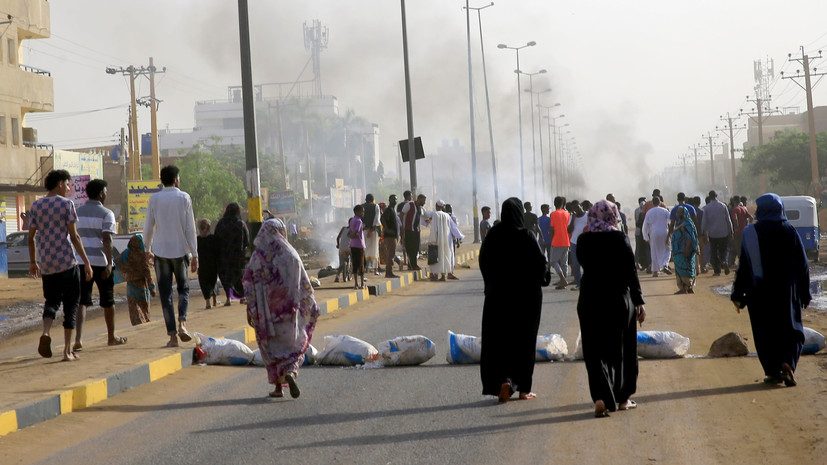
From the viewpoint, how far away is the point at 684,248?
55.4 feet

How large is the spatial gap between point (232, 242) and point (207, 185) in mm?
55797

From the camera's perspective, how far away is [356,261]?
63.5 feet

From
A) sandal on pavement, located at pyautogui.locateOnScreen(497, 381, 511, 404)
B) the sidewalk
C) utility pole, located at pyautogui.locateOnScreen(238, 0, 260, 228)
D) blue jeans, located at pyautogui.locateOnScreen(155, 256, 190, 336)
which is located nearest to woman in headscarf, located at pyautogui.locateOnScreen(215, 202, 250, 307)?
the sidewalk

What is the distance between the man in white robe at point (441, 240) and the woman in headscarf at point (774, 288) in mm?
13947

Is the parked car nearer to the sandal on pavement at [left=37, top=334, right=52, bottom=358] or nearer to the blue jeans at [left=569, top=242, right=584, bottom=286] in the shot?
the blue jeans at [left=569, top=242, right=584, bottom=286]

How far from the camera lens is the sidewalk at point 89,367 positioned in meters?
7.48

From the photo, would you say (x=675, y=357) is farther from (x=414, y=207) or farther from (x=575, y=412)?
(x=414, y=207)

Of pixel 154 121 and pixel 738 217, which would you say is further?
pixel 154 121

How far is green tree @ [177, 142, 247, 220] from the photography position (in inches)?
2731

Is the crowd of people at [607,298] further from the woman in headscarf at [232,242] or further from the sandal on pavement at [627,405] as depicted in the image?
the woman in headscarf at [232,242]

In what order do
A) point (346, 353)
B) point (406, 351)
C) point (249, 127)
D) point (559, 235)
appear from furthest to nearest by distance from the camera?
point (559, 235) < point (249, 127) < point (346, 353) < point (406, 351)

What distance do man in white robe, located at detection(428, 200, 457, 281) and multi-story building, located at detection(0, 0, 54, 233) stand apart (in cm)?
2141

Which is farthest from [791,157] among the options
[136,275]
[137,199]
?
[136,275]

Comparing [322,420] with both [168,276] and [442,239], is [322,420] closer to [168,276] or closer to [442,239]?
[168,276]
